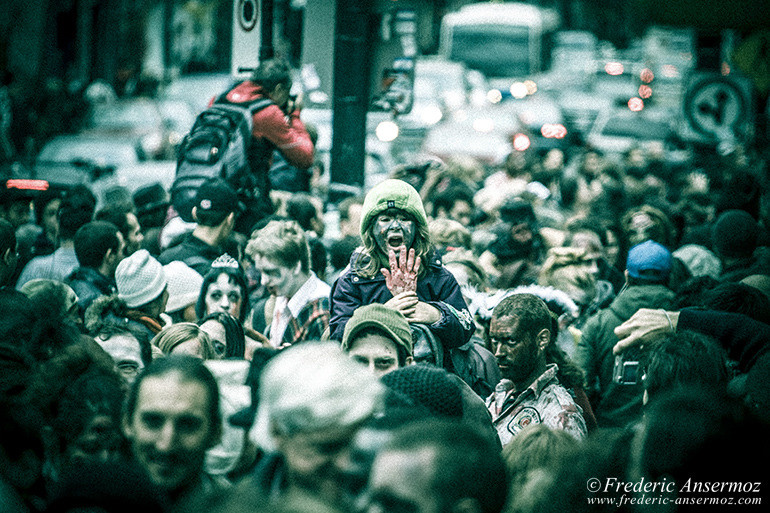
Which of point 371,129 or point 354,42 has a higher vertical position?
point 354,42

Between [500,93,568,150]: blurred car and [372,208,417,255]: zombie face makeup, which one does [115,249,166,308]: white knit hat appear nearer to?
[372,208,417,255]: zombie face makeup

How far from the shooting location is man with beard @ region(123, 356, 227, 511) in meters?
3.29

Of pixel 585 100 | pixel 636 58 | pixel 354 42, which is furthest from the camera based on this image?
pixel 636 58

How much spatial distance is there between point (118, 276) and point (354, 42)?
4.82m

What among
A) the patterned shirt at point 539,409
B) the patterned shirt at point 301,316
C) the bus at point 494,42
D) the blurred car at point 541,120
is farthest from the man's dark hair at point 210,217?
the bus at point 494,42

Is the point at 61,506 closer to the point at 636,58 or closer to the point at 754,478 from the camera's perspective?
the point at 754,478

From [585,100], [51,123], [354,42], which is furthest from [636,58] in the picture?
[354,42]

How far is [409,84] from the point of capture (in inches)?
423

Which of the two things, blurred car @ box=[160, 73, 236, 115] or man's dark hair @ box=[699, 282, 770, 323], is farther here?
blurred car @ box=[160, 73, 236, 115]

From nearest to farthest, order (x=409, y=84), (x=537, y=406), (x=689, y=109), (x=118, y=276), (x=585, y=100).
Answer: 1. (x=537, y=406)
2. (x=118, y=276)
3. (x=409, y=84)
4. (x=689, y=109)
5. (x=585, y=100)

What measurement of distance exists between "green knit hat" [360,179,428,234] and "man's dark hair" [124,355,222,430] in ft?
6.89

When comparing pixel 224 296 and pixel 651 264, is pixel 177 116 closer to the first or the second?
pixel 224 296

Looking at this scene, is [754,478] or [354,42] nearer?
[754,478]

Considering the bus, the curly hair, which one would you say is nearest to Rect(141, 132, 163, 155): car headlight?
the curly hair
